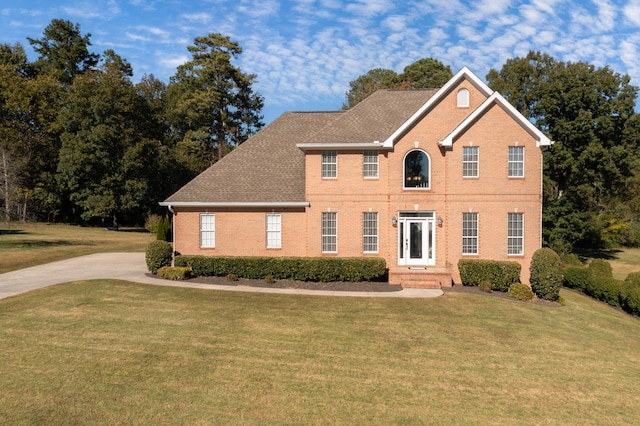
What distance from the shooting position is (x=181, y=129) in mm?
73562

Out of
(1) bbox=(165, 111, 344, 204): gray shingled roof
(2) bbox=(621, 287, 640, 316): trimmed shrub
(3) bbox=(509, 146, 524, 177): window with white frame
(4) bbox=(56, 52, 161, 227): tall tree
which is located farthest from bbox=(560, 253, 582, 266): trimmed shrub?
(4) bbox=(56, 52, 161, 227): tall tree

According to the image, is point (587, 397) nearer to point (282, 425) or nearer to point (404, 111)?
point (282, 425)

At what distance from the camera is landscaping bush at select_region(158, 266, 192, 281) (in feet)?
72.0

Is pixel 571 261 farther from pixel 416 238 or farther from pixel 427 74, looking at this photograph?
pixel 427 74

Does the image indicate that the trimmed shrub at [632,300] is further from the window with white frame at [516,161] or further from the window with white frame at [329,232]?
the window with white frame at [329,232]

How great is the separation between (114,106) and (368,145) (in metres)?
44.8

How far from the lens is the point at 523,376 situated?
441 inches

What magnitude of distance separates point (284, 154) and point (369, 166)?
6299 millimetres

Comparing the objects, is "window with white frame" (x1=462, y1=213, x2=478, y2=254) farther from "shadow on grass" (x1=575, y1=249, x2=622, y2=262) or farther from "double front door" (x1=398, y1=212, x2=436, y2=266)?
"shadow on grass" (x1=575, y1=249, x2=622, y2=262)

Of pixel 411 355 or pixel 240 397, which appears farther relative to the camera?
pixel 411 355

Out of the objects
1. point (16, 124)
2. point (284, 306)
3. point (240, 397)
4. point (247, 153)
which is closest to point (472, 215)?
point (284, 306)

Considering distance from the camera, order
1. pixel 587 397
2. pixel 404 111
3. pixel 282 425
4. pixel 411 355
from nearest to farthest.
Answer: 1. pixel 282 425
2. pixel 587 397
3. pixel 411 355
4. pixel 404 111

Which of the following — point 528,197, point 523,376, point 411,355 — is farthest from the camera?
point 528,197

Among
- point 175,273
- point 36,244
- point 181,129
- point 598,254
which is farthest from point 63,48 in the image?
point 598,254
